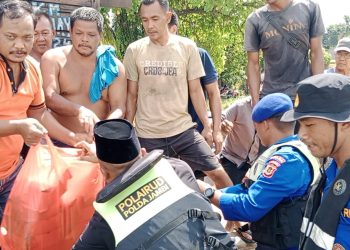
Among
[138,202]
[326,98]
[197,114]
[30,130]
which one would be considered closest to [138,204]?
[138,202]

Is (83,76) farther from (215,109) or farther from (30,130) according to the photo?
(215,109)

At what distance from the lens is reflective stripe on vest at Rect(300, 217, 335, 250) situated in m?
1.80

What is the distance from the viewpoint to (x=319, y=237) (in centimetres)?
184

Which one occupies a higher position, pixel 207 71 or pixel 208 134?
pixel 207 71

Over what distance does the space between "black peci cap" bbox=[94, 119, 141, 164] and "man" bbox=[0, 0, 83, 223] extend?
630mm

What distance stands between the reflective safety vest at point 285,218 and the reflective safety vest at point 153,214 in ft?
2.16

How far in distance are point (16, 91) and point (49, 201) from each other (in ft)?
2.36

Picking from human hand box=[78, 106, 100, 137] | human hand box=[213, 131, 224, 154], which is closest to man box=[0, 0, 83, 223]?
human hand box=[78, 106, 100, 137]

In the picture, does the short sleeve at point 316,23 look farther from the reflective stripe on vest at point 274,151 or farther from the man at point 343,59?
A: the reflective stripe on vest at point 274,151

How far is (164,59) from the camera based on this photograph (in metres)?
3.96

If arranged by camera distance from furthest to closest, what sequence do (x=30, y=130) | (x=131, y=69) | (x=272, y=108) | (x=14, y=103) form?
(x=131, y=69) < (x=14, y=103) < (x=272, y=108) < (x=30, y=130)

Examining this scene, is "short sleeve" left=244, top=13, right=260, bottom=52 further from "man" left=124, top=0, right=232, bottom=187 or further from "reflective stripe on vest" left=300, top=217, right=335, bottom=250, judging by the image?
"reflective stripe on vest" left=300, top=217, right=335, bottom=250

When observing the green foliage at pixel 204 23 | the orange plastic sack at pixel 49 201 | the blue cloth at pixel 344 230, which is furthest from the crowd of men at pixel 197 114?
the green foliage at pixel 204 23

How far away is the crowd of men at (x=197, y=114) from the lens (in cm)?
189
